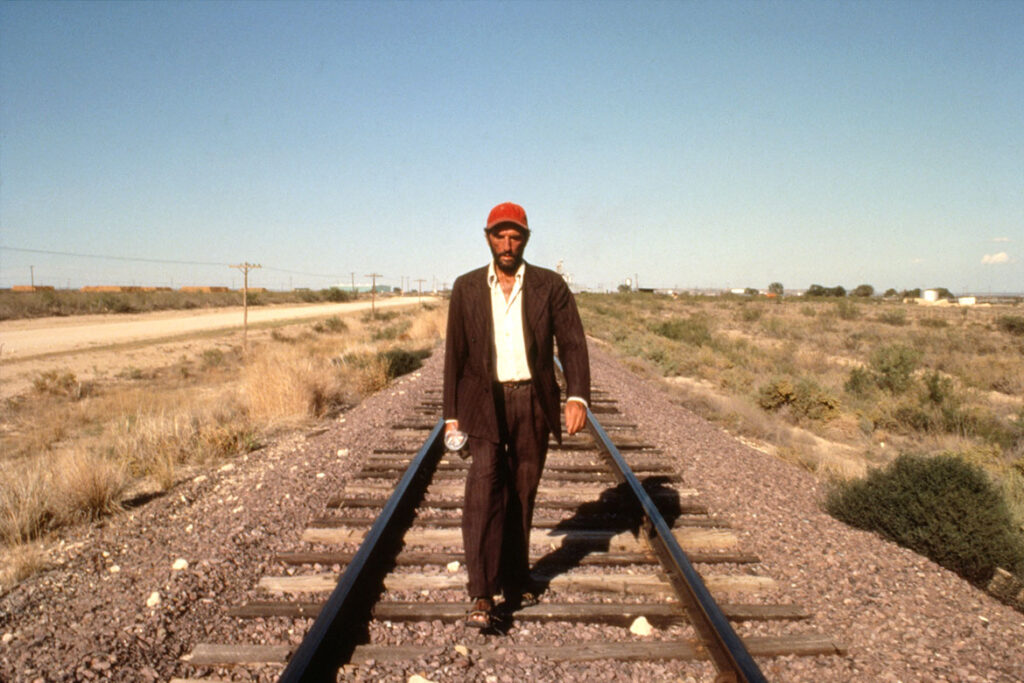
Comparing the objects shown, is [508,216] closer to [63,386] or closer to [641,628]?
[641,628]

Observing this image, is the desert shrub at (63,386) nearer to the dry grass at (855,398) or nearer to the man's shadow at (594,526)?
the dry grass at (855,398)

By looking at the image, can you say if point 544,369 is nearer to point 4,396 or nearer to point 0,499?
point 0,499

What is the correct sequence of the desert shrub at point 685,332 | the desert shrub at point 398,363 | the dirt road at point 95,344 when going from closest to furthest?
the desert shrub at point 398,363, the dirt road at point 95,344, the desert shrub at point 685,332

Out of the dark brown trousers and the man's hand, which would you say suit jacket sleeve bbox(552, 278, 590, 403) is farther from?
the dark brown trousers

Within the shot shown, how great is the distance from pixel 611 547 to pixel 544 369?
1555mm

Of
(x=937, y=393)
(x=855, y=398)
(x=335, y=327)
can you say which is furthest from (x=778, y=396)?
(x=335, y=327)

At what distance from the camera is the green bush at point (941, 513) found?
167 inches

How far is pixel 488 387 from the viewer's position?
Result: 3162 millimetres

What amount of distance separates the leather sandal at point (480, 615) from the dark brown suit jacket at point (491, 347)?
0.80 meters

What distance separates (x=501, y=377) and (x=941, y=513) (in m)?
3.55

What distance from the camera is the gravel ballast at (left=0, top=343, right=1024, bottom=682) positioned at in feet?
9.27

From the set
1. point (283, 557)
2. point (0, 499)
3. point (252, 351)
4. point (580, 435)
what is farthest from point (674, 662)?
point (252, 351)

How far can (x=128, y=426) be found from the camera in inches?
292

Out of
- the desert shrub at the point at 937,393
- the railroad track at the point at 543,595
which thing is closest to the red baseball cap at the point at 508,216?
the railroad track at the point at 543,595
